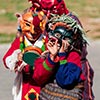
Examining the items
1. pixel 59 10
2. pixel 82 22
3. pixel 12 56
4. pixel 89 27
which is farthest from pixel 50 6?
pixel 82 22

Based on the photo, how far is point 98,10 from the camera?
1566 centimetres

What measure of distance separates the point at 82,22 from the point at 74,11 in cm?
84

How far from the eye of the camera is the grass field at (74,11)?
1348 cm

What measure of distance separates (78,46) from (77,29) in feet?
0.47

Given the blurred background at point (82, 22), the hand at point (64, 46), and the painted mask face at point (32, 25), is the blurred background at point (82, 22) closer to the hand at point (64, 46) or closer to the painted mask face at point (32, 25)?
the painted mask face at point (32, 25)

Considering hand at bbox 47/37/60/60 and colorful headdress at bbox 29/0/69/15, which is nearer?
hand at bbox 47/37/60/60

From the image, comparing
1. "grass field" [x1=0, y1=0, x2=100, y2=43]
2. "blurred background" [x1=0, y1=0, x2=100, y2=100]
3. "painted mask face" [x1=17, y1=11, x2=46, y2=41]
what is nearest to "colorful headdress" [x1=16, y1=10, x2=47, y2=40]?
"painted mask face" [x1=17, y1=11, x2=46, y2=41]

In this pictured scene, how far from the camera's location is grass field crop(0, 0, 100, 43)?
13.5 metres

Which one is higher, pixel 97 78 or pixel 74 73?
pixel 97 78

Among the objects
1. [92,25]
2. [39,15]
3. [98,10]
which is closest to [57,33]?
[39,15]

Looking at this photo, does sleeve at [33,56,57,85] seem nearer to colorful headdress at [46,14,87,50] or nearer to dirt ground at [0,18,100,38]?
colorful headdress at [46,14,87,50]

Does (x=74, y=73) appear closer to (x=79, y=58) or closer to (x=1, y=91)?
(x=79, y=58)

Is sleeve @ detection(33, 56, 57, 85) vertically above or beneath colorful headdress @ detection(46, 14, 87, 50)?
beneath

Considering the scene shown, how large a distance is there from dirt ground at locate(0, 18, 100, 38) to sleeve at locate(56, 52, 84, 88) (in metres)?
8.47
